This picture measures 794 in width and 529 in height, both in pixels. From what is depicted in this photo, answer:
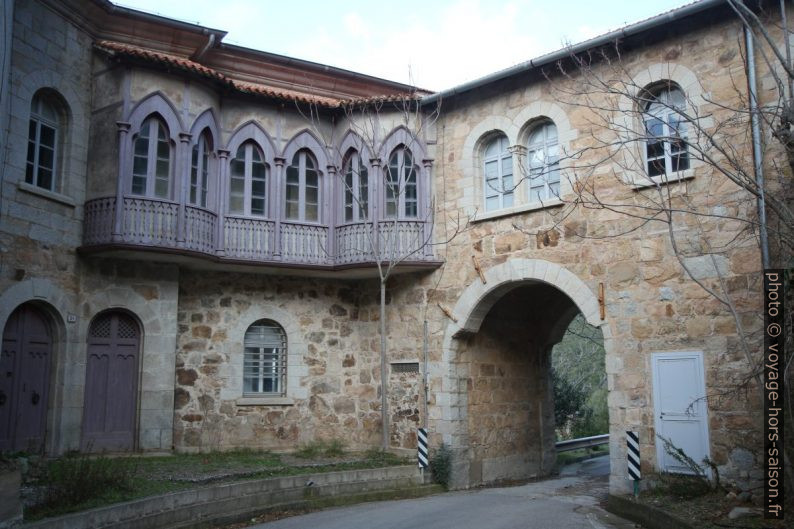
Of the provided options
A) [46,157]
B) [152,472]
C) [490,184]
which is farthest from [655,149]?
[46,157]

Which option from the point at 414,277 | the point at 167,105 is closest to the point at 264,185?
the point at 167,105

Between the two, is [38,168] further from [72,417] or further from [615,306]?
[615,306]

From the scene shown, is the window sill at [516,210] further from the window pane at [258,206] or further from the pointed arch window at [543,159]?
the window pane at [258,206]

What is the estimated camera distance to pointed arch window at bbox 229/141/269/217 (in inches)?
555

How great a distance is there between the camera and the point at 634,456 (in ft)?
35.4

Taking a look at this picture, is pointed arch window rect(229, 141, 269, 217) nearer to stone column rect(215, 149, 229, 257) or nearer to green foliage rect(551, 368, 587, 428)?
stone column rect(215, 149, 229, 257)

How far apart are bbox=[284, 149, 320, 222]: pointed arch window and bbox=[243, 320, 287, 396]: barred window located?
7.26 ft

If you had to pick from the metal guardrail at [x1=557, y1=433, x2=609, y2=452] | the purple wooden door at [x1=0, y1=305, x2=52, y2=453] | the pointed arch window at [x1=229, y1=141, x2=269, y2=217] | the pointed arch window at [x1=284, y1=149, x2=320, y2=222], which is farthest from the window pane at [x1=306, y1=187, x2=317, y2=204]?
the metal guardrail at [x1=557, y1=433, x2=609, y2=452]

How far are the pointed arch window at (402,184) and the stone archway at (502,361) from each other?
79.4 inches

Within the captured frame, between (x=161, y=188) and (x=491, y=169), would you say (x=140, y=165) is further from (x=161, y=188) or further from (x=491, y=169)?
(x=491, y=169)

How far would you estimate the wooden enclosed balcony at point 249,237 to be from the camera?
12273mm

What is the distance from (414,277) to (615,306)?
13.7 ft

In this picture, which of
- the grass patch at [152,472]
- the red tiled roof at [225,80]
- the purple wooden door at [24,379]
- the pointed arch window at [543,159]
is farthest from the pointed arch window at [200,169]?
the pointed arch window at [543,159]

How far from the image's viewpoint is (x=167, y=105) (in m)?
13.0
